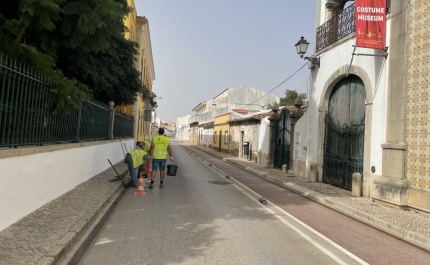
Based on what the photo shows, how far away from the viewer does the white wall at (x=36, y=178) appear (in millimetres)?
4719

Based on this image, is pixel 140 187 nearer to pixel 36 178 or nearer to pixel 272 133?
pixel 36 178

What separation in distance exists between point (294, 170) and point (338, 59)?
546cm

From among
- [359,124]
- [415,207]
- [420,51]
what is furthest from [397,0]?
[415,207]

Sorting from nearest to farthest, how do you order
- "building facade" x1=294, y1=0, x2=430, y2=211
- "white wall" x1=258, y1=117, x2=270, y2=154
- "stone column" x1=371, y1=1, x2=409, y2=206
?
"building facade" x1=294, y1=0, x2=430, y2=211 < "stone column" x1=371, y1=1, x2=409, y2=206 < "white wall" x1=258, y1=117, x2=270, y2=154

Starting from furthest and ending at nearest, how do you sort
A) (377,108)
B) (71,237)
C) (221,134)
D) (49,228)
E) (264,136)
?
(221,134) → (264,136) → (377,108) → (49,228) → (71,237)

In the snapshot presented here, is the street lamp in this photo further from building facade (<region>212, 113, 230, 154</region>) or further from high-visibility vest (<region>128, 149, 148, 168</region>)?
building facade (<region>212, 113, 230, 154</region>)

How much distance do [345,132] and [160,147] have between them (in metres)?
6.01

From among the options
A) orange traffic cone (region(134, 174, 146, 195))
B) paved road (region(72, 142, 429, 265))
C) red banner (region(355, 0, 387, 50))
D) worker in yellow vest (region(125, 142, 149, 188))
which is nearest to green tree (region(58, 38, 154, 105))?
worker in yellow vest (region(125, 142, 149, 188))

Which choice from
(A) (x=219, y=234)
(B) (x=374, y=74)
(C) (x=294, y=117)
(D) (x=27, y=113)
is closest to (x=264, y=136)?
(C) (x=294, y=117)

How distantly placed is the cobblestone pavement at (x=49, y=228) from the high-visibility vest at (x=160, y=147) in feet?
7.06

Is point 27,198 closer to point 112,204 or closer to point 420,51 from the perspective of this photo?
point 112,204

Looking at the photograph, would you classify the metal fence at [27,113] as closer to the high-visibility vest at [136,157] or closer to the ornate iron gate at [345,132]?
the high-visibility vest at [136,157]

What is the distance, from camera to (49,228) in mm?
4859

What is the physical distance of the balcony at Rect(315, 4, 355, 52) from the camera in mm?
10534
